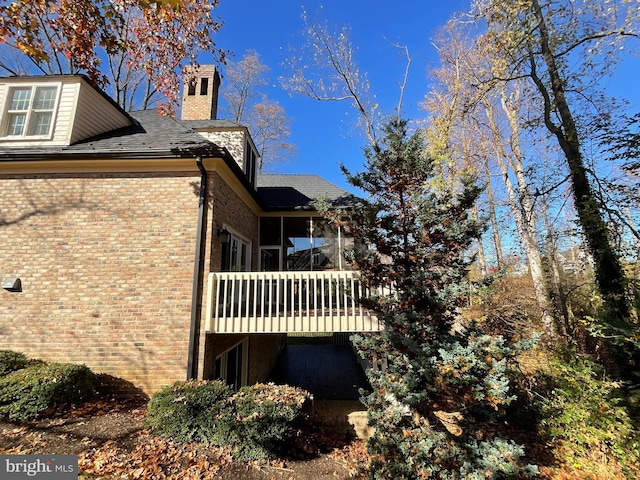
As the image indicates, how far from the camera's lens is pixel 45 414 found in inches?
→ 181

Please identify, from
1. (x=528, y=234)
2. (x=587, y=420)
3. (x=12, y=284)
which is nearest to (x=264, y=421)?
(x=587, y=420)

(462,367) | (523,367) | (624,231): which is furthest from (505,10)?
(523,367)

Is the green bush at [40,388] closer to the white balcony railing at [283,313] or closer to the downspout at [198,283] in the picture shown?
the downspout at [198,283]

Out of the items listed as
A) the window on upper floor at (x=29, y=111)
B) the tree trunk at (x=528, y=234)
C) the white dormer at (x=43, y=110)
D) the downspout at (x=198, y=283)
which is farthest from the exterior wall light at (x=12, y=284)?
the tree trunk at (x=528, y=234)

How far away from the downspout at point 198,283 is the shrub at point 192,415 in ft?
2.26

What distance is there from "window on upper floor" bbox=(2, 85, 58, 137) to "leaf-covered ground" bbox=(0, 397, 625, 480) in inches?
242

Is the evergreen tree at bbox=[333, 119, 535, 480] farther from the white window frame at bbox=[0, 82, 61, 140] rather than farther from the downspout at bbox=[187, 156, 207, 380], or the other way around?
the white window frame at bbox=[0, 82, 61, 140]

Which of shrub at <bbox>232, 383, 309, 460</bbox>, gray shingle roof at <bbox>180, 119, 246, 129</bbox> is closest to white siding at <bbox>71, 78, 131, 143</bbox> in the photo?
gray shingle roof at <bbox>180, 119, 246, 129</bbox>

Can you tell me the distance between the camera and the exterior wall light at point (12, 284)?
563cm

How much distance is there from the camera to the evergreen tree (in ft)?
12.7

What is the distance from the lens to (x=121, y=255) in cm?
595

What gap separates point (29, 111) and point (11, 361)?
5559 mm

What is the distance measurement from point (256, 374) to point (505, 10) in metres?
11.8

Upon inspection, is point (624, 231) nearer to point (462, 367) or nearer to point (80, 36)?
point (462, 367)
